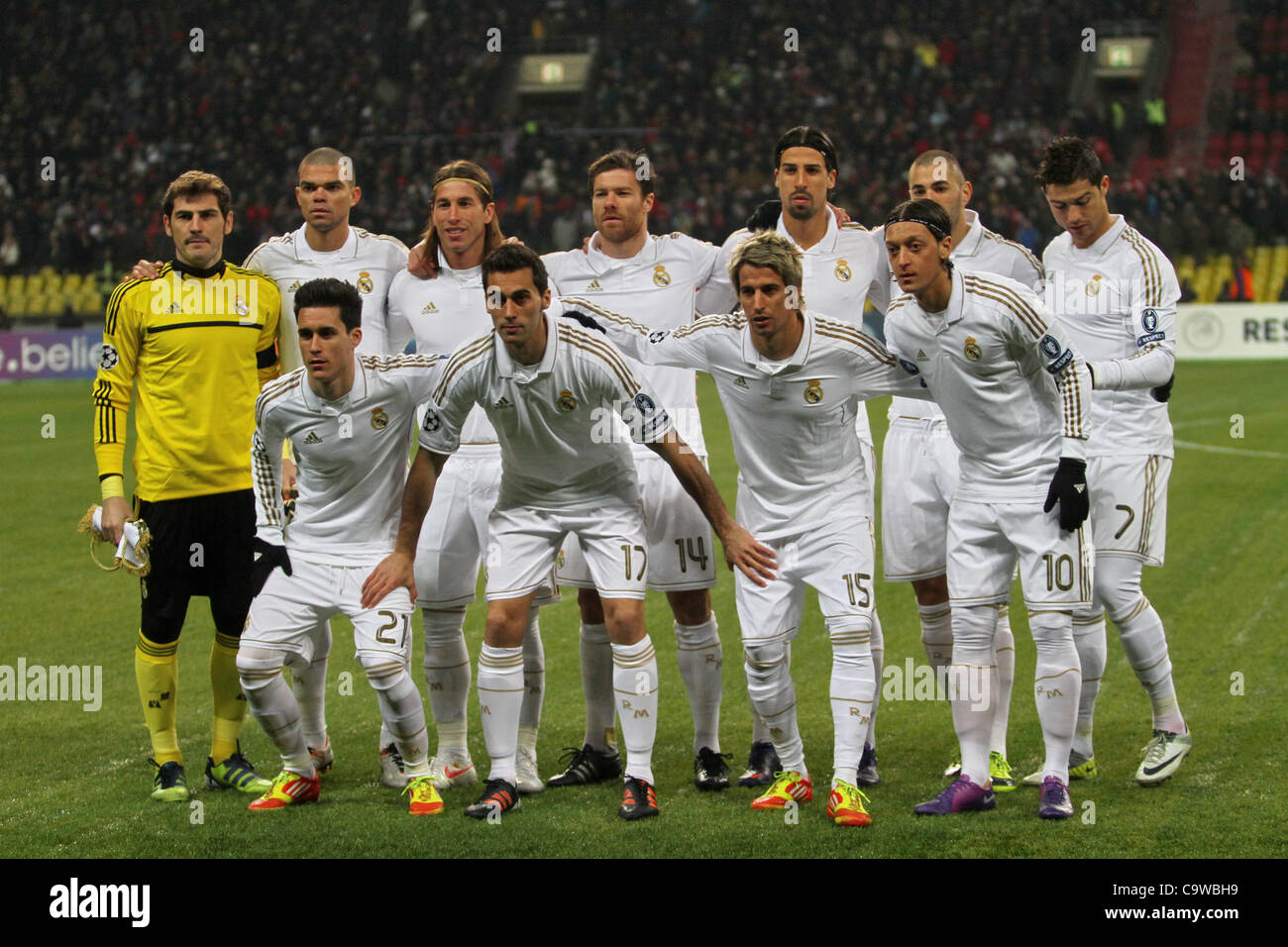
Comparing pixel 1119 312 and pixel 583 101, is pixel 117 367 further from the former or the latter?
pixel 583 101

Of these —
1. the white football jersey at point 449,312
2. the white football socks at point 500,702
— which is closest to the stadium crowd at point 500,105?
the white football jersey at point 449,312

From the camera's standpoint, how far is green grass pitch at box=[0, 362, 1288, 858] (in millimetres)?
5207

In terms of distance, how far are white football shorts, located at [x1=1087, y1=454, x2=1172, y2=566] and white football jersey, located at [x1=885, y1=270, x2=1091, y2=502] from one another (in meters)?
0.63

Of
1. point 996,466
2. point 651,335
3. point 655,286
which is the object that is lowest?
point 996,466

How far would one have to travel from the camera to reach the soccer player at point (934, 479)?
6238 millimetres

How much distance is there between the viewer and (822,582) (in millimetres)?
5641

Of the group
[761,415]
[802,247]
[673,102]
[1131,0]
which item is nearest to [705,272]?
[802,247]

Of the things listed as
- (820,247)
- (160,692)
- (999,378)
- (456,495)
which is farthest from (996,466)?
(160,692)

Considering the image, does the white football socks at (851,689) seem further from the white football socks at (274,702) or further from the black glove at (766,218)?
the white football socks at (274,702)

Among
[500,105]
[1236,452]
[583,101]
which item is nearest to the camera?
[1236,452]

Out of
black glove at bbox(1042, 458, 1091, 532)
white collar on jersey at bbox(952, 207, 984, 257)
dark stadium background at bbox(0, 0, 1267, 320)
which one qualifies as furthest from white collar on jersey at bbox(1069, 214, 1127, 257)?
dark stadium background at bbox(0, 0, 1267, 320)

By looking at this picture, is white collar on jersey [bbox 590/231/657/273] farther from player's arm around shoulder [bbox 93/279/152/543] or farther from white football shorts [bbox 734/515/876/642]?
player's arm around shoulder [bbox 93/279/152/543]

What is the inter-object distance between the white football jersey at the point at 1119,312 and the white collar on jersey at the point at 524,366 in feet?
7.13

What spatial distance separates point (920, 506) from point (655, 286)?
4.78 ft
